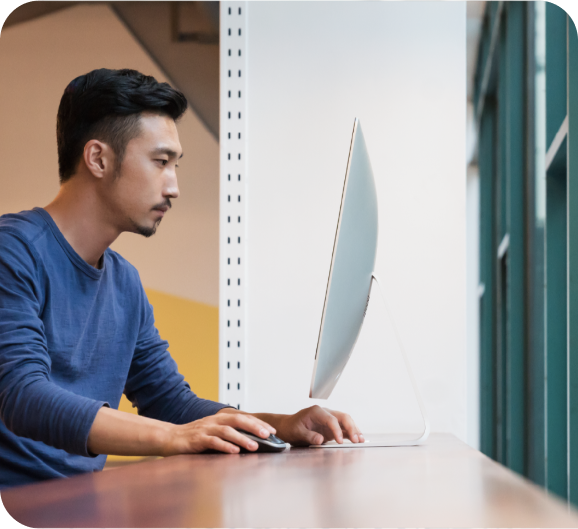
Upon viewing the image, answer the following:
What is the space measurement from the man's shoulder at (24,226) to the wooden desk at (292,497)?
0.51 m

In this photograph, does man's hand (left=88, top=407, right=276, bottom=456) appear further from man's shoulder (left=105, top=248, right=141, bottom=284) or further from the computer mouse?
man's shoulder (left=105, top=248, right=141, bottom=284)

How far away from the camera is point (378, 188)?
5.06 ft

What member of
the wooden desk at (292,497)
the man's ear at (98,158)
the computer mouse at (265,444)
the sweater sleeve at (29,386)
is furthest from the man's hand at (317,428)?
the man's ear at (98,158)

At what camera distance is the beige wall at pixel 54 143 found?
175cm

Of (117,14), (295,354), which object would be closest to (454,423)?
(295,354)

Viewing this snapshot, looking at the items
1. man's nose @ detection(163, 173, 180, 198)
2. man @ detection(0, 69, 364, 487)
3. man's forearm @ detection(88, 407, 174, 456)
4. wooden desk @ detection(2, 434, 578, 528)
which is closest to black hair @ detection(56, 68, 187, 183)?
man @ detection(0, 69, 364, 487)

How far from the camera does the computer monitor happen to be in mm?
833

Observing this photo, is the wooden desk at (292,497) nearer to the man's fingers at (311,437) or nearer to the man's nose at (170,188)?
the man's fingers at (311,437)

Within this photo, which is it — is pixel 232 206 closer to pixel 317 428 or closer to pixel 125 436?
pixel 317 428

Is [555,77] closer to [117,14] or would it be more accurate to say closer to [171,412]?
[117,14]

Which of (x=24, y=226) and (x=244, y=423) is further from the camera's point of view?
(x=24, y=226)

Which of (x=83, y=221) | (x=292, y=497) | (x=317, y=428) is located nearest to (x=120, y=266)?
(x=83, y=221)

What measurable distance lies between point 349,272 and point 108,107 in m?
0.67

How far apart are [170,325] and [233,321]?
0.30m
